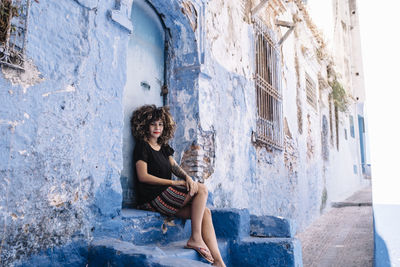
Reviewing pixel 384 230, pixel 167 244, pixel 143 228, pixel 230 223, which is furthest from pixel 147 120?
pixel 384 230

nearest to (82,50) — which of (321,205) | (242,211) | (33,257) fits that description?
(33,257)

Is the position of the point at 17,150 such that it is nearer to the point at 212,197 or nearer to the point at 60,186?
the point at 60,186

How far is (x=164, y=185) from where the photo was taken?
2.81m

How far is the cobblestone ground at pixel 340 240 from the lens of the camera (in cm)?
481

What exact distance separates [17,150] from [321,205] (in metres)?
8.26

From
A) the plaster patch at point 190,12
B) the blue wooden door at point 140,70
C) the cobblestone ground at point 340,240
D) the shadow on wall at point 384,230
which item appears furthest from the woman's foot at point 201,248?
the cobblestone ground at point 340,240

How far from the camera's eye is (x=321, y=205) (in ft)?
29.1

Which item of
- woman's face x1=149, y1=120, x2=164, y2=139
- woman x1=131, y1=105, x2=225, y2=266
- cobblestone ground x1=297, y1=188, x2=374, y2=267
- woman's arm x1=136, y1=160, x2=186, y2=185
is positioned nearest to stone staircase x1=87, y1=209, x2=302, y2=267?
woman x1=131, y1=105, x2=225, y2=266

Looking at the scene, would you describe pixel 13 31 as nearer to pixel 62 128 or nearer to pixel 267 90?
pixel 62 128

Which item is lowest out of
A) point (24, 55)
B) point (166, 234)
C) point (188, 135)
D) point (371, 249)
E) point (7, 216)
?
point (371, 249)

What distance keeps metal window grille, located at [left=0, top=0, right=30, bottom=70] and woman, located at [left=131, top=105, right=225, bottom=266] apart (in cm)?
127

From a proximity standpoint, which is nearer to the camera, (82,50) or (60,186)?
(60,186)

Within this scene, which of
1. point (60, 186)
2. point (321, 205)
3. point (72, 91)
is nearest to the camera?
point (60, 186)

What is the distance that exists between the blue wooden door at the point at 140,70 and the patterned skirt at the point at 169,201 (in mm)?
424
